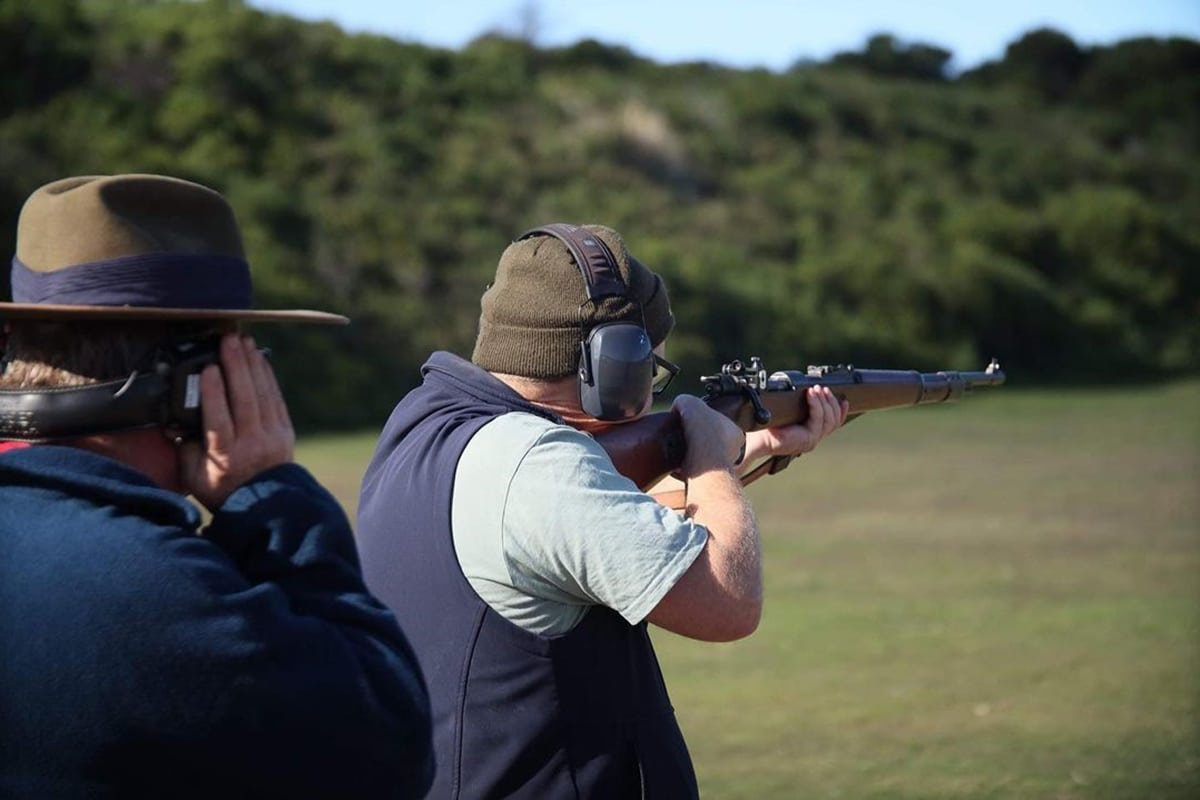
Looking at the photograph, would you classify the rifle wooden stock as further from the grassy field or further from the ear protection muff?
the grassy field

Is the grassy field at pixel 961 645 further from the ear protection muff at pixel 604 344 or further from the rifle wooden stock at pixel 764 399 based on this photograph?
the ear protection muff at pixel 604 344

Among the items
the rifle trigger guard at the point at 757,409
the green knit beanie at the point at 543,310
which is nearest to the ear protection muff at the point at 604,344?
the green knit beanie at the point at 543,310

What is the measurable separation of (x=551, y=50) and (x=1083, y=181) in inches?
736

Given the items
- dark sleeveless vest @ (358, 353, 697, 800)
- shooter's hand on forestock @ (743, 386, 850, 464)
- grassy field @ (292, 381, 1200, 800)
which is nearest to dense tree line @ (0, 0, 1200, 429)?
grassy field @ (292, 381, 1200, 800)

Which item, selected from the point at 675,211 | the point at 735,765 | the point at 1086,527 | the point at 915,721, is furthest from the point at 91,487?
the point at 675,211

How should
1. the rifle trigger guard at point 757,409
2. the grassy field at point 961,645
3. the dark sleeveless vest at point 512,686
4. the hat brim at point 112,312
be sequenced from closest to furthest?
the hat brim at point 112,312 < the dark sleeveless vest at point 512,686 < the rifle trigger guard at point 757,409 < the grassy field at point 961,645

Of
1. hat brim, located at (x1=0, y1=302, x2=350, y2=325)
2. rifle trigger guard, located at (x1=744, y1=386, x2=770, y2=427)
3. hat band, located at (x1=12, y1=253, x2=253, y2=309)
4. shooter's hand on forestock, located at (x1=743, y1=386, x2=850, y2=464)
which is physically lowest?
shooter's hand on forestock, located at (x1=743, y1=386, x2=850, y2=464)

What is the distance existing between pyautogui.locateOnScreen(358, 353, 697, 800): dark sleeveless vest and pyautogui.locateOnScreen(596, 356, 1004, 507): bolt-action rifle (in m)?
0.61

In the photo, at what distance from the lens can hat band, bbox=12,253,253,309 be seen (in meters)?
2.07

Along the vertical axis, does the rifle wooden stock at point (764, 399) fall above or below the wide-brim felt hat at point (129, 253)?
below

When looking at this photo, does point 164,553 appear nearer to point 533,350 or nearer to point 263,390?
point 263,390

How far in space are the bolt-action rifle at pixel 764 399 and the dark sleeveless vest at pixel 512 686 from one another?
606 mm

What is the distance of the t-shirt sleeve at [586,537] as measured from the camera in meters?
2.73

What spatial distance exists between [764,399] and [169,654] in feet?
8.80
